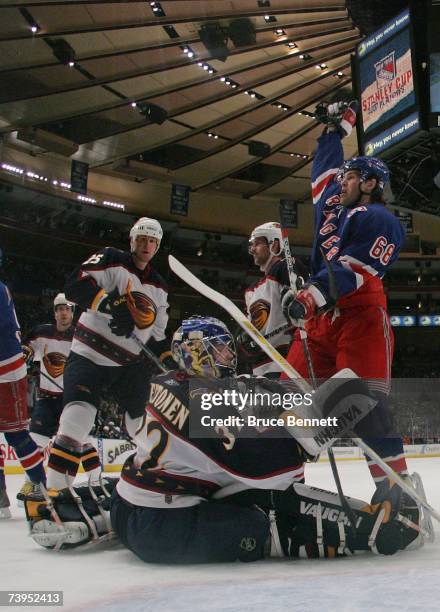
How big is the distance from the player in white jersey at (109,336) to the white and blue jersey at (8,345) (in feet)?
2.04

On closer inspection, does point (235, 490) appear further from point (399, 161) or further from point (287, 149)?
point (287, 149)

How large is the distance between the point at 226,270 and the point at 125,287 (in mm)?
16364

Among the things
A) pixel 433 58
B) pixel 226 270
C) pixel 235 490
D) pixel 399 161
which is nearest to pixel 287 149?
pixel 226 270

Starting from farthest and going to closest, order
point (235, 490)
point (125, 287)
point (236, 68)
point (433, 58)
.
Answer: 1. point (236, 68)
2. point (433, 58)
3. point (125, 287)
4. point (235, 490)

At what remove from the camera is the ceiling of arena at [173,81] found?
9.88 m

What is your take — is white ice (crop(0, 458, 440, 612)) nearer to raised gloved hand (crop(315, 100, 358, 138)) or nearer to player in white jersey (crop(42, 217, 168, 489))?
player in white jersey (crop(42, 217, 168, 489))

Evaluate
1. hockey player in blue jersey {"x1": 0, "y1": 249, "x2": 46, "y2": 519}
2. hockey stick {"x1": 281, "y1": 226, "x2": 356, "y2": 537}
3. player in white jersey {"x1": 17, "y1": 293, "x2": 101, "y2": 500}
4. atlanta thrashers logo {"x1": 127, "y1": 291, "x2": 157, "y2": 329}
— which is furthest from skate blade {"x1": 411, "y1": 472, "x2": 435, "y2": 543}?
player in white jersey {"x1": 17, "y1": 293, "x2": 101, "y2": 500}

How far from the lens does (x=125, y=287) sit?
10.6 ft

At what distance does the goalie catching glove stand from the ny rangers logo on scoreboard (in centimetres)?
661

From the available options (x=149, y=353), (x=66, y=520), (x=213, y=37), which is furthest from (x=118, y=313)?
(x=213, y=37)

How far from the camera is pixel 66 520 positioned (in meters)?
2.40

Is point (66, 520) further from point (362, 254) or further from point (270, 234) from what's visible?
point (270, 234)

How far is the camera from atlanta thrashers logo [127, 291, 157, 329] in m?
3.21

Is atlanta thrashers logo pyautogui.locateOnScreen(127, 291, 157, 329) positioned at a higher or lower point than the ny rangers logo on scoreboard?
lower
